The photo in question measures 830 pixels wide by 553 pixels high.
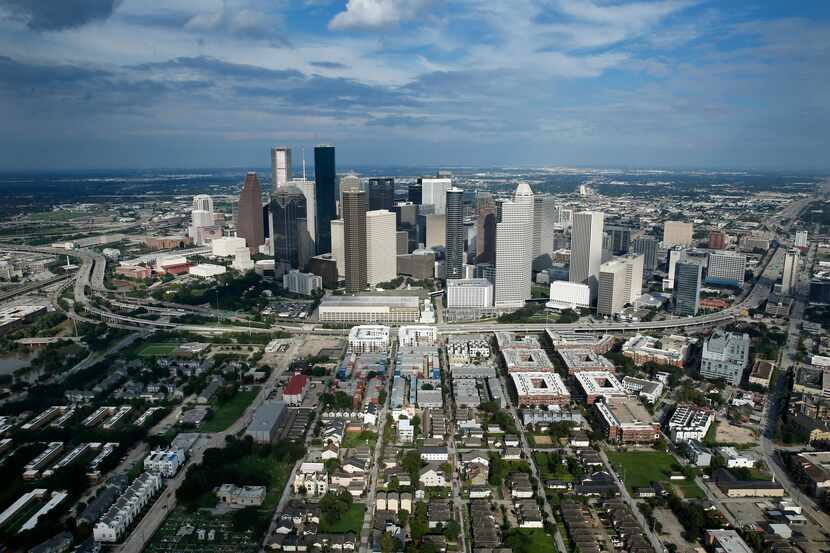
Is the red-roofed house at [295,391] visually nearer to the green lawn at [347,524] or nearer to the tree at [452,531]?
the green lawn at [347,524]

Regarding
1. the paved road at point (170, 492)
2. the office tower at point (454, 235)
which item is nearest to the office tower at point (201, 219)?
the office tower at point (454, 235)

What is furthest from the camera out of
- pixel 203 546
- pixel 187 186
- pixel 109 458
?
pixel 187 186

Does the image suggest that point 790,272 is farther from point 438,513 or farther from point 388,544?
point 388,544

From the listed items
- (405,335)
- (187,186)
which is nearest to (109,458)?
(405,335)

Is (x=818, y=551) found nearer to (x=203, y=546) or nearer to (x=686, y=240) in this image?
(x=203, y=546)

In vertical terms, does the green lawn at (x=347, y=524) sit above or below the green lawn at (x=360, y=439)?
below

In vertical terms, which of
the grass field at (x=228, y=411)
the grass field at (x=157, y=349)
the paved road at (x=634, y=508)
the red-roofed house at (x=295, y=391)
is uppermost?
the red-roofed house at (x=295, y=391)

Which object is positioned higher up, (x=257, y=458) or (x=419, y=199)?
(x=419, y=199)

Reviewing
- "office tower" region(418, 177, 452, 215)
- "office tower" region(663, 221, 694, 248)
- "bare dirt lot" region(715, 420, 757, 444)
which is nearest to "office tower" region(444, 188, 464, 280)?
"office tower" region(418, 177, 452, 215)
